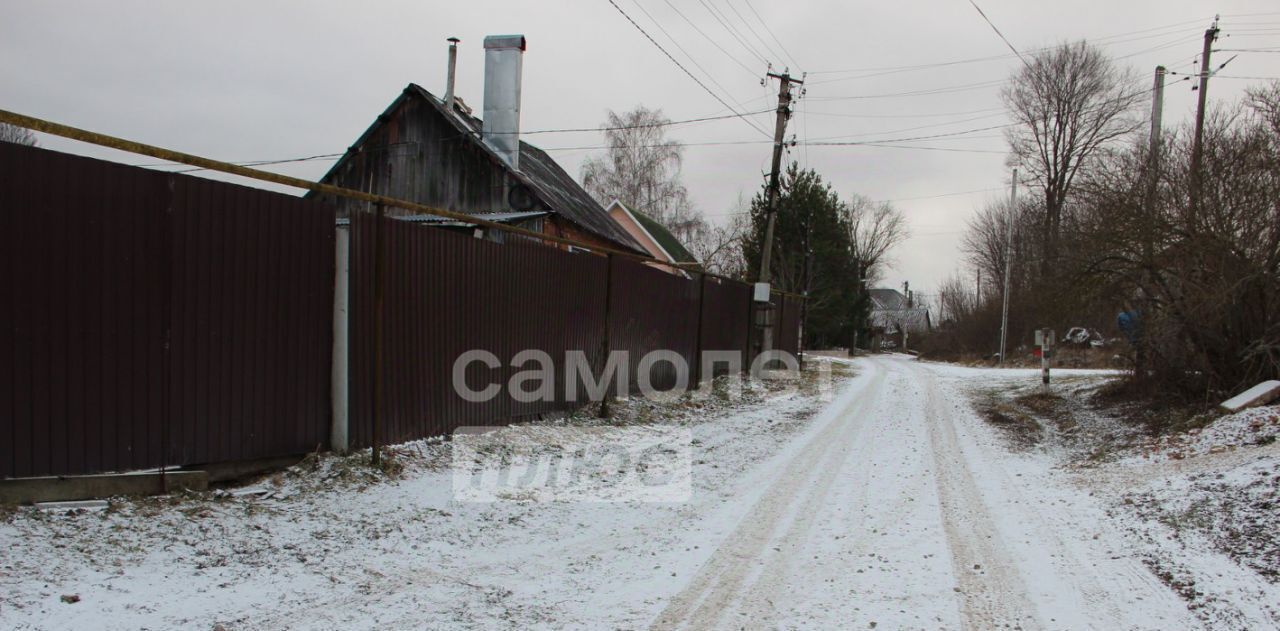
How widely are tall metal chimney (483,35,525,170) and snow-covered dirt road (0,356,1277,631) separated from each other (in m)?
10.7

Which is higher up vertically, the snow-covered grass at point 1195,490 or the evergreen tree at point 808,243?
the evergreen tree at point 808,243

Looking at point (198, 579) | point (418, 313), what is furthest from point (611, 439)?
point (198, 579)

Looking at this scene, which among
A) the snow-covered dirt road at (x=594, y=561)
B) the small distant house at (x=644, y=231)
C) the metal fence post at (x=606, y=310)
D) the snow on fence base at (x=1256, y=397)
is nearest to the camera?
the snow-covered dirt road at (x=594, y=561)

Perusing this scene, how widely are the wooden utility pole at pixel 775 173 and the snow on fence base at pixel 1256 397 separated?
388 inches

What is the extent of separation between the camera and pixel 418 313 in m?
6.36

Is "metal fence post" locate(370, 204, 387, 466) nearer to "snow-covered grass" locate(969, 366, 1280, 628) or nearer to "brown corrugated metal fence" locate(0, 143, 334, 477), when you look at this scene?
"brown corrugated metal fence" locate(0, 143, 334, 477)

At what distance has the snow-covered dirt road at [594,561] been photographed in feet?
11.3

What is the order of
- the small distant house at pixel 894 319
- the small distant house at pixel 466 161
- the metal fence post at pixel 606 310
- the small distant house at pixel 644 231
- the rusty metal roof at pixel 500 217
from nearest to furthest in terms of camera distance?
the metal fence post at pixel 606 310 → the rusty metal roof at pixel 500 217 → the small distant house at pixel 466 161 → the small distant house at pixel 644 231 → the small distant house at pixel 894 319

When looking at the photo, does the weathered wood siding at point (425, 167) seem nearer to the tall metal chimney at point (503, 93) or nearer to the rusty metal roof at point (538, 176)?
the rusty metal roof at point (538, 176)

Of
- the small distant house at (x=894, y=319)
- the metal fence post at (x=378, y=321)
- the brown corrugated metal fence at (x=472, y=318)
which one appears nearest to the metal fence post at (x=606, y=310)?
the brown corrugated metal fence at (x=472, y=318)

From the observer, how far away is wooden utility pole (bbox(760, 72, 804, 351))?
17.3m

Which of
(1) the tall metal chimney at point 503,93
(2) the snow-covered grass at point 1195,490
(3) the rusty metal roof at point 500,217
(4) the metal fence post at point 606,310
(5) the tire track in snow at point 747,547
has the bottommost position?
(5) the tire track in snow at point 747,547

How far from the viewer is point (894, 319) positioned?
263 feet

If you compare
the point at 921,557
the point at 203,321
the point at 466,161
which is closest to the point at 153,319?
the point at 203,321
